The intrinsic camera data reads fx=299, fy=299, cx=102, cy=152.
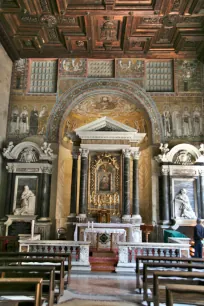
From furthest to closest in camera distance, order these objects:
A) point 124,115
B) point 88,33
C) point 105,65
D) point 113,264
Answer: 1. point 124,115
2. point 105,65
3. point 88,33
4. point 113,264

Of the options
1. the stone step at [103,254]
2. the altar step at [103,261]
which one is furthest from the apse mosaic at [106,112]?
the altar step at [103,261]

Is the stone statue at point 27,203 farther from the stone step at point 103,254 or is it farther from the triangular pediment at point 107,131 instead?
the stone step at point 103,254

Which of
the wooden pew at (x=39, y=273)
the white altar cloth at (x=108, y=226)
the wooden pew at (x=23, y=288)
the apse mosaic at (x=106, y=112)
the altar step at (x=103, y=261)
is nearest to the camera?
the wooden pew at (x=23, y=288)

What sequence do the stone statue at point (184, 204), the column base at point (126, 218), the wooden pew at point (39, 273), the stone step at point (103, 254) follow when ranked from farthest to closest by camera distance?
the column base at point (126, 218), the stone statue at point (184, 204), the stone step at point (103, 254), the wooden pew at point (39, 273)

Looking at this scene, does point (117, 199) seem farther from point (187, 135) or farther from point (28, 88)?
A: point (28, 88)

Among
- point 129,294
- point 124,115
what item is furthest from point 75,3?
point 129,294

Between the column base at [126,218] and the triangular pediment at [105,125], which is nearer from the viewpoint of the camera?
the column base at [126,218]

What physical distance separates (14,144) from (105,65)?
5.58m

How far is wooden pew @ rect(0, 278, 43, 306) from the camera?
11.3ft

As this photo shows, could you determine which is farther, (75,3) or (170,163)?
(170,163)

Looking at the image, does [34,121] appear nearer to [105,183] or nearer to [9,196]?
[9,196]

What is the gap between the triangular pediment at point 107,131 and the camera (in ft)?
41.8

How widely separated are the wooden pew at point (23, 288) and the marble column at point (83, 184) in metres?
8.01

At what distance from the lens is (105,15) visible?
11.4 meters
